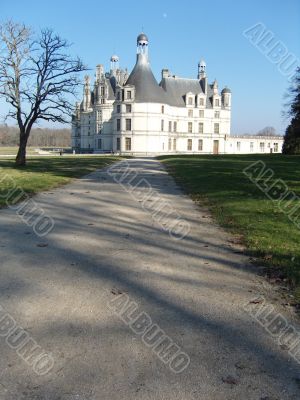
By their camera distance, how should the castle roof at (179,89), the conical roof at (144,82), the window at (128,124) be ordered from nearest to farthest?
the conical roof at (144,82) < the window at (128,124) < the castle roof at (179,89)

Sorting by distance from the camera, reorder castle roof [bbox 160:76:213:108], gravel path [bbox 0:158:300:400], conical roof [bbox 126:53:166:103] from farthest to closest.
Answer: castle roof [bbox 160:76:213:108], conical roof [bbox 126:53:166:103], gravel path [bbox 0:158:300:400]

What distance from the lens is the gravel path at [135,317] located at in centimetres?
284

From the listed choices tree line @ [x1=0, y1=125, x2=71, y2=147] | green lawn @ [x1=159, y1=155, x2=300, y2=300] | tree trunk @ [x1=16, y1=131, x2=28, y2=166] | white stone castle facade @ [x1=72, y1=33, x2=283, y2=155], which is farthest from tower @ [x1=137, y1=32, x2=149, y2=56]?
tree line @ [x1=0, y1=125, x2=71, y2=147]

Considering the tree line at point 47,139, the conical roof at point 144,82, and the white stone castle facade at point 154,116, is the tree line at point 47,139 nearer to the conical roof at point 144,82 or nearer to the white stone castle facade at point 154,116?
the white stone castle facade at point 154,116

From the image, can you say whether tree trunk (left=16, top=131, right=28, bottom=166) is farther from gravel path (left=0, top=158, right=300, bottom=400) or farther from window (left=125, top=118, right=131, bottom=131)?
window (left=125, top=118, right=131, bottom=131)

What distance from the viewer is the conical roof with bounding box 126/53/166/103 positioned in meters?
73.9

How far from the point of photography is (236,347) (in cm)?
334

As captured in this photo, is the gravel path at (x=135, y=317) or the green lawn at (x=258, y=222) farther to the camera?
the green lawn at (x=258, y=222)

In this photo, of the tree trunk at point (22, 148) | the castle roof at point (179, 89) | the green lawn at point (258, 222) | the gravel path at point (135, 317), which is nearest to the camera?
the gravel path at point (135, 317)


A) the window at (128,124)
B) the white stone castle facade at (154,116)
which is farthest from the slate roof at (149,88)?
the window at (128,124)

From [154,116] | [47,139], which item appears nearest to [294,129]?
[154,116]

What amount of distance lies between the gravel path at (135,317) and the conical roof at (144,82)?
227ft

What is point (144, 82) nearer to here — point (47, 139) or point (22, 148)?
point (22, 148)

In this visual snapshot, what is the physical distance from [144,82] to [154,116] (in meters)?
6.44
